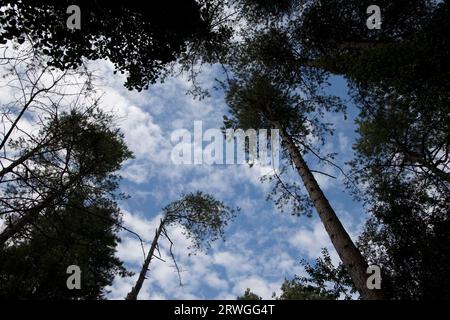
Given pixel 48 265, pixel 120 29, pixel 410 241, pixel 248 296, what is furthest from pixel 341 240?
pixel 248 296

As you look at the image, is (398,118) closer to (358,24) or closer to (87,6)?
(358,24)

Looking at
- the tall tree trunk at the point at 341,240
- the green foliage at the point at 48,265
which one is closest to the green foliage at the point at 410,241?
the tall tree trunk at the point at 341,240

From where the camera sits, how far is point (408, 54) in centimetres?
547

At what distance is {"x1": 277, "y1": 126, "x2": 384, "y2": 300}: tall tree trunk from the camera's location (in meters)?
4.78

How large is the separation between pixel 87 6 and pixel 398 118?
894cm

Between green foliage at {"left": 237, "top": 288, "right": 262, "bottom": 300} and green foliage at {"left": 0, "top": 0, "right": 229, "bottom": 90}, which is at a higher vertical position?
green foliage at {"left": 0, "top": 0, "right": 229, "bottom": 90}

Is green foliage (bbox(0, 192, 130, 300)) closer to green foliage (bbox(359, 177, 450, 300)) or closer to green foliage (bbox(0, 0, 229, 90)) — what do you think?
green foliage (bbox(0, 0, 229, 90))

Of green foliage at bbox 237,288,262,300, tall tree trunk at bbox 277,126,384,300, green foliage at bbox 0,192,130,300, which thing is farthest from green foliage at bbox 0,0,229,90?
green foliage at bbox 237,288,262,300

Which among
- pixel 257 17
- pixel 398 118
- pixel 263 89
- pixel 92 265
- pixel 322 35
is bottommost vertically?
pixel 92 265

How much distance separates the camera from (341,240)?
17.9 feet

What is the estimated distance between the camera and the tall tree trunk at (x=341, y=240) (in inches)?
188

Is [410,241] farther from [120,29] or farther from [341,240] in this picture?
[120,29]
